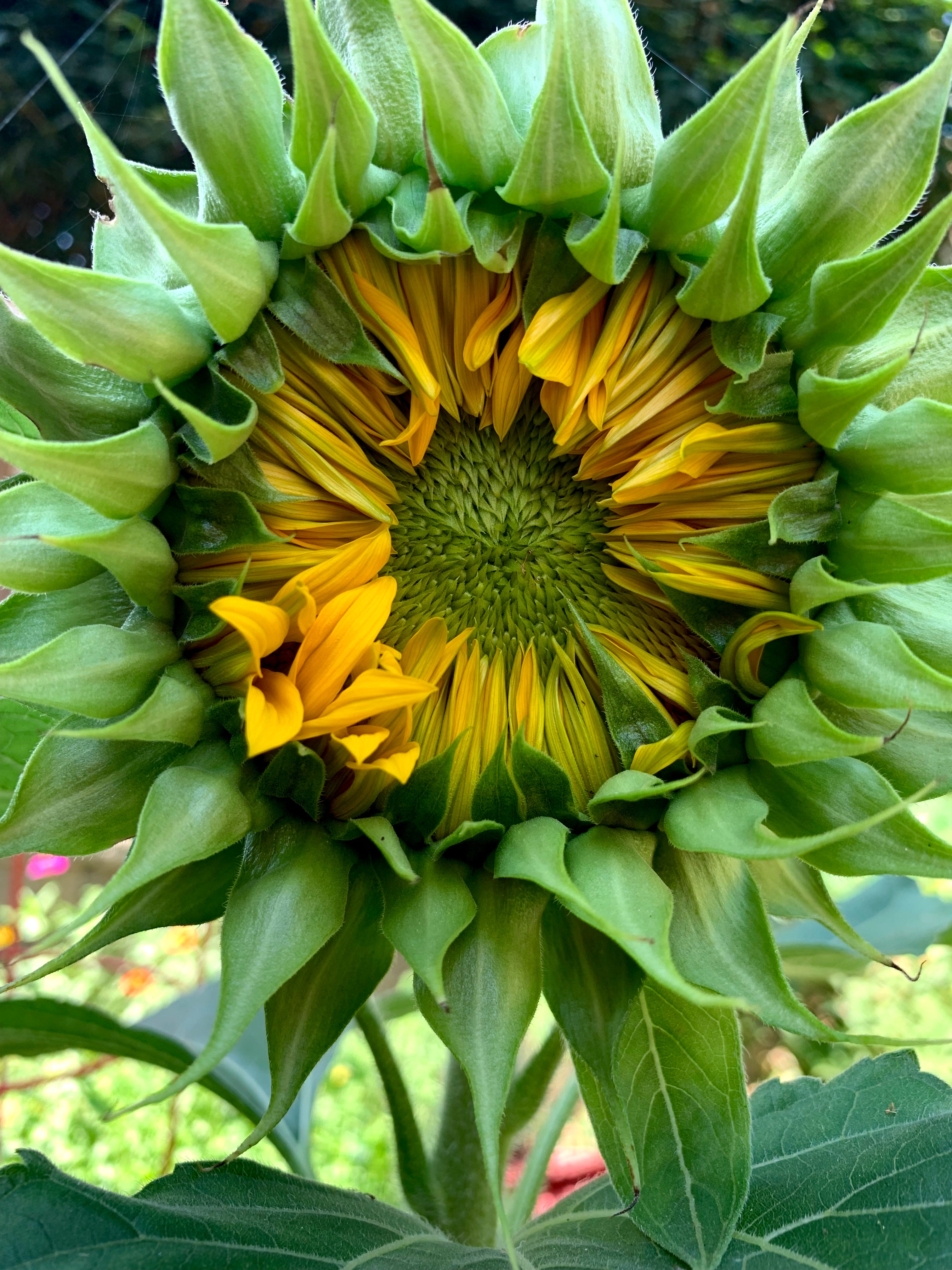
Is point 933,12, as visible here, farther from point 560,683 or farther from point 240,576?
point 240,576

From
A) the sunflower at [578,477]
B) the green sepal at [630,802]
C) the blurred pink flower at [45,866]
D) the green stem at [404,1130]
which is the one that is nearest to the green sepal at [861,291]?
the sunflower at [578,477]

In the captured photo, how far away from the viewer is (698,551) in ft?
2.92

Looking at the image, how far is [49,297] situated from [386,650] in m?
0.34

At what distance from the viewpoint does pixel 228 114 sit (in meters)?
0.80

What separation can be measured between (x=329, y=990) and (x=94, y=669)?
0.30 metres

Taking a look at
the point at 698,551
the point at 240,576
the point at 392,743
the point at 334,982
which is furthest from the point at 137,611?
the point at 698,551

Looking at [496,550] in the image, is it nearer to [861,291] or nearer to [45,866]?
[861,291]

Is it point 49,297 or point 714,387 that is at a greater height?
point 49,297

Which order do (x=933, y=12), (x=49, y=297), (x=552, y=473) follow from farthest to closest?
(x=933, y=12) < (x=552, y=473) < (x=49, y=297)

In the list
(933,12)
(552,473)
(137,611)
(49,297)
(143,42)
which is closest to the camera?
(49,297)

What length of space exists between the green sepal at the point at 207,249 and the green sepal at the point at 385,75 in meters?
0.12

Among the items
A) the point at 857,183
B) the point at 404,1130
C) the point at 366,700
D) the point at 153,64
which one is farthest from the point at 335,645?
the point at 153,64

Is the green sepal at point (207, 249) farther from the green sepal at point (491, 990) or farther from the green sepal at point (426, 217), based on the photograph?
the green sepal at point (491, 990)

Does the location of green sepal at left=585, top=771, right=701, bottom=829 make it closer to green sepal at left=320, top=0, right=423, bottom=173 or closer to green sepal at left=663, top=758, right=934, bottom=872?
green sepal at left=663, top=758, right=934, bottom=872
